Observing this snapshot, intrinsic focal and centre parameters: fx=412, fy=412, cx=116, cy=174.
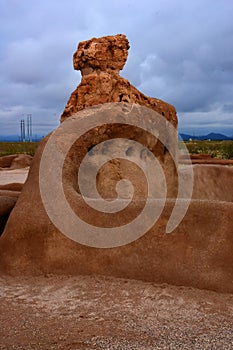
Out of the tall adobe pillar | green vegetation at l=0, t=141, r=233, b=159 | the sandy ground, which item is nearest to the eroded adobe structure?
the tall adobe pillar

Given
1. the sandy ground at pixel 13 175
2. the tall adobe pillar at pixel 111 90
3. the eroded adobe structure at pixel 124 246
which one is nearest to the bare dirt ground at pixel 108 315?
the eroded adobe structure at pixel 124 246

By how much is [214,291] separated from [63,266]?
1403 millimetres

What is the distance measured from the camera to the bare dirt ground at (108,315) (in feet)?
8.75

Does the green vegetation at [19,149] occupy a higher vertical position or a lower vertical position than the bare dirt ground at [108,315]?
higher

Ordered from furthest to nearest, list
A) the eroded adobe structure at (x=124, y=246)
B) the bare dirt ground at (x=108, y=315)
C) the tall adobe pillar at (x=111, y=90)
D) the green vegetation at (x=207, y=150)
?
the green vegetation at (x=207, y=150) → the tall adobe pillar at (x=111, y=90) → the eroded adobe structure at (x=124, y=246) → the bare dirt ground at (x=108, y=315)

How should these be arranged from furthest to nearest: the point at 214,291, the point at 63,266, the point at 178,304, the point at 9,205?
the point at 9,205 → the point at 63,266 → the point at 214,291 → the point at 178,304

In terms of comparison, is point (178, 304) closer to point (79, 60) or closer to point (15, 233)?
point (15, 233)

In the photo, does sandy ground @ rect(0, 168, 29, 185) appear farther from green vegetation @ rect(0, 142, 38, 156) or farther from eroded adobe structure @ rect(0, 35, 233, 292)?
green vegetation @ rect(0, 142, 38, 156)

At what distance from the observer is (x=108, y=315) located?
3.11 meters

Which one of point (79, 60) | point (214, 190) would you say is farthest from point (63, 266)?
point (214, 190)

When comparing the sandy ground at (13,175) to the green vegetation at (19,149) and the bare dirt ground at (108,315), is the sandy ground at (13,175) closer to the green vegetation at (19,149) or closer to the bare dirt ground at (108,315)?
the green vegetation at (19,149)

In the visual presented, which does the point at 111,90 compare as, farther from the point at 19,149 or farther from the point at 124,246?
the point at 19,149

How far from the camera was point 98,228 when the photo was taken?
4004 mm

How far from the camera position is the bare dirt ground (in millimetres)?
2666
